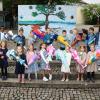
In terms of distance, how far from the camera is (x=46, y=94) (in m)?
10.1

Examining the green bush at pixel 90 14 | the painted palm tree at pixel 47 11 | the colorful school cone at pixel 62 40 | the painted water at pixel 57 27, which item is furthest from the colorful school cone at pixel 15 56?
the green bush at pixel 90 14

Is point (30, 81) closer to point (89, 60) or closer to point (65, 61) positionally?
point (65, 61)

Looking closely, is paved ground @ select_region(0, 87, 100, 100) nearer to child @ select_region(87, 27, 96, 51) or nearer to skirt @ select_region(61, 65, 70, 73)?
skirt @ select_region(61, 65, 70, 73)

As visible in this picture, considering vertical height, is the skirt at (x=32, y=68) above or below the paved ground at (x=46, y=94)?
above

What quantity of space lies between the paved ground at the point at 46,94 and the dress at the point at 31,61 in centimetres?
67

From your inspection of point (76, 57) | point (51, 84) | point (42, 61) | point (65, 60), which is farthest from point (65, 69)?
point (42, 61)

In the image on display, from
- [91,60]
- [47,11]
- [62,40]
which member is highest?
[47,11]

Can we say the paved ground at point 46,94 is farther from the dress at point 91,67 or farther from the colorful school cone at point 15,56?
the colorful school cone at point 15,56

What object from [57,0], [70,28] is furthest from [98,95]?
[57,0]

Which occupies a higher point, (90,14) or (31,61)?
(90,14)

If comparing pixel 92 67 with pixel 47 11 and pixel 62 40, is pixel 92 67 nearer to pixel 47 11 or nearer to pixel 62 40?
pixel 62 40

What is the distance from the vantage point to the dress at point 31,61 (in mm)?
10859

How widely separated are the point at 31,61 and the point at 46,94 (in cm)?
122

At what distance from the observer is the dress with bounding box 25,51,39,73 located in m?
10.9
